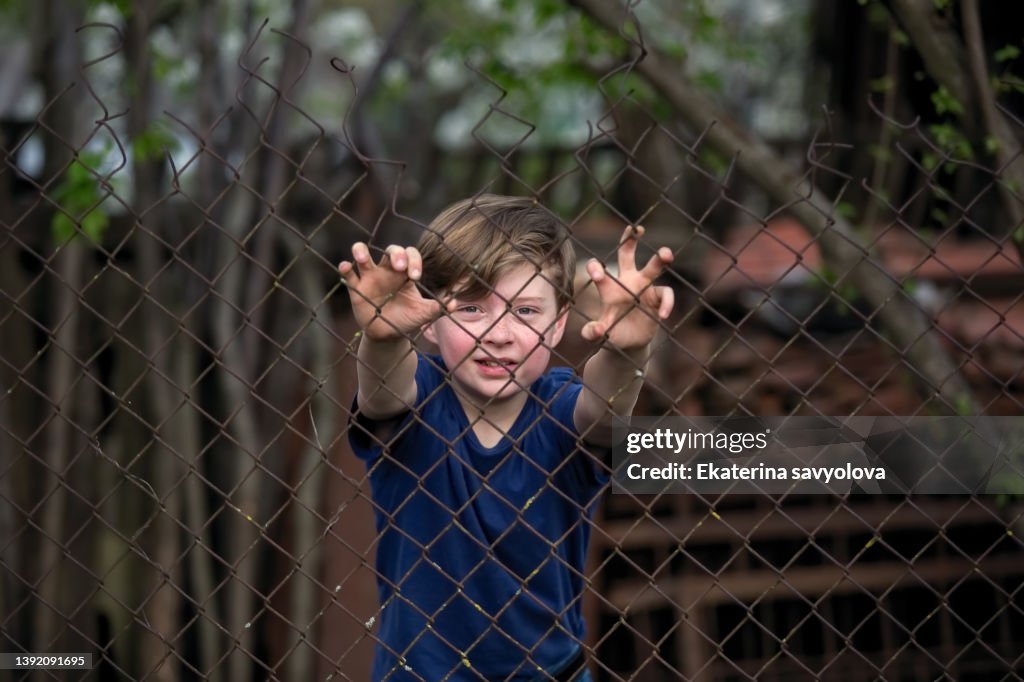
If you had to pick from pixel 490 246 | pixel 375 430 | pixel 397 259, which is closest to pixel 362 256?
pixel 397 259


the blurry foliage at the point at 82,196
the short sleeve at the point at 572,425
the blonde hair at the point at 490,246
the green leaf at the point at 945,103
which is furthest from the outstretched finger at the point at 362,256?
the green leaf at the point at 945,103

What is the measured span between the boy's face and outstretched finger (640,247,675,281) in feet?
0.85

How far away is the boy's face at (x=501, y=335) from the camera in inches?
89.1

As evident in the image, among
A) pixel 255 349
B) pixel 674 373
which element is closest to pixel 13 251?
pixel 255 349

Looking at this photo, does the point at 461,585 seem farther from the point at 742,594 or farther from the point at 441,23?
the point at 441,23

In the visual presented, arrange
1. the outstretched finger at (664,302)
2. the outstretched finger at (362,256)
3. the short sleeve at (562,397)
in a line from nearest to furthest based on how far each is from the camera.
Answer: the outstretched finger at (362,256)
the outstretched finger at (664,302)
the short sleeve at (562,397)

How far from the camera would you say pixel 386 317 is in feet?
6.78

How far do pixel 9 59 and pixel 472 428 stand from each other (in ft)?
13.4

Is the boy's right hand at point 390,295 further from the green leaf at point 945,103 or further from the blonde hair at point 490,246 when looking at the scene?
the green leaf at point 945,103

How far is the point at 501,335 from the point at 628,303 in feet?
0.95

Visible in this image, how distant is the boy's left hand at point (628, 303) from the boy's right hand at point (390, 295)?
0.30 meters

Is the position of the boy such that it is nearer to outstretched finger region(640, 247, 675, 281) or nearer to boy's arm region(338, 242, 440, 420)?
boy's arm region(338, 242, 440, 420)

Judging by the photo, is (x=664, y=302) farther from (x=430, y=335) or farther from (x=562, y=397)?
(x=430, y=335)

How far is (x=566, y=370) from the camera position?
264cm
